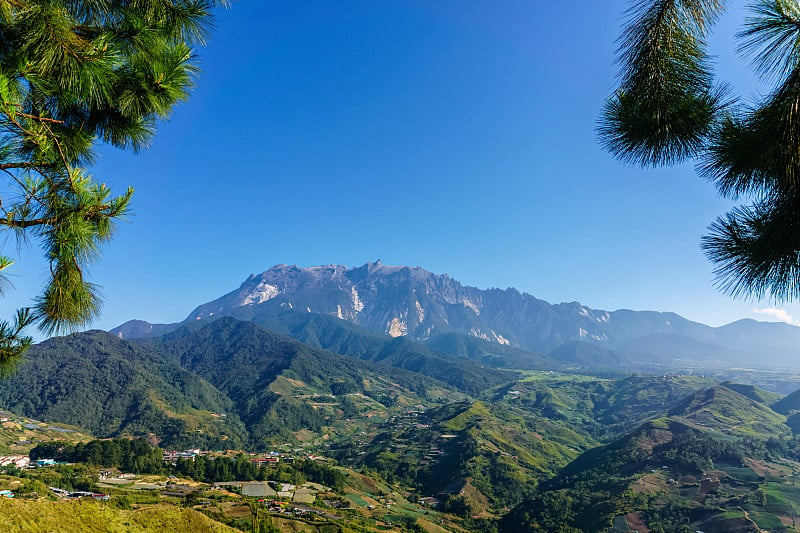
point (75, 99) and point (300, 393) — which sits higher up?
point (75, 99)

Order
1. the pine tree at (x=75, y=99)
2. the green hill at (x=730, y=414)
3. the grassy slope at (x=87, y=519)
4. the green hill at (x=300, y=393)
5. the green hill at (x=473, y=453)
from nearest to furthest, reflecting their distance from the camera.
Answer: the pine tree at (x=75, y=99) → the grassy slope at (x=87, y=519) → the green hill at (x=473, y=453) → the green hill at (x=730, y=414) → the green hill at (x=300, y=393)

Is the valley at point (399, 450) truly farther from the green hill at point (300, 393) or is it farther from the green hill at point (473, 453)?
the green hill at point (300, 393)

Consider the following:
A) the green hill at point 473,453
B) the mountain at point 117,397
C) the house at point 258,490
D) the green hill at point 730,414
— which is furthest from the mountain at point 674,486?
the mountain at point 117,397

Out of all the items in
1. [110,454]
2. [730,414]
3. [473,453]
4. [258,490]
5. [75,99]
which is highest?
[75,99]

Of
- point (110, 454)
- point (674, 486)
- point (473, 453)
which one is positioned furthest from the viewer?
point (473, 453)

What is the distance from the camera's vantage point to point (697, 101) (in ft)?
9.71

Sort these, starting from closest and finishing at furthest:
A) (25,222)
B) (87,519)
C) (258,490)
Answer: (25,222)
(87,519)
(258,490)

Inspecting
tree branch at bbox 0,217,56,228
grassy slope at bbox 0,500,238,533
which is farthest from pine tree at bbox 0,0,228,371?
grassy slope at bbox 0,500,238,533

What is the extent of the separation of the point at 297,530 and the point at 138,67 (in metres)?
45.5

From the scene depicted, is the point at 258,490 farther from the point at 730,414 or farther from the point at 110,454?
the point at 730,414

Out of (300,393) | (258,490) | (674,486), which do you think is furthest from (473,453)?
(300,393)

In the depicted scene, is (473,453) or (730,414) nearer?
(473,453)

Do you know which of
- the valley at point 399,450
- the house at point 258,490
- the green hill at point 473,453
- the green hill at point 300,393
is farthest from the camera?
the green hill at point 300,393

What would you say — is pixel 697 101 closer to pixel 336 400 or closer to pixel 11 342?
pixel 11 342
